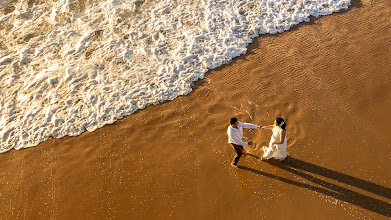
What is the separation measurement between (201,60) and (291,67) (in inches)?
98.8

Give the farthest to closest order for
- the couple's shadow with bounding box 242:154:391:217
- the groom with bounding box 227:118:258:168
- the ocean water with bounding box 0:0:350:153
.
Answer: the ocean water with bounding box 0:0:350:153, the groom with bounding box 227:118:258:168, the couple's shadow with bounding box 242:154:391:217

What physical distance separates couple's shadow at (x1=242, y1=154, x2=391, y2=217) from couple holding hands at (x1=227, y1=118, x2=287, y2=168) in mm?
254

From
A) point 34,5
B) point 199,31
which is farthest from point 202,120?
point 34,5

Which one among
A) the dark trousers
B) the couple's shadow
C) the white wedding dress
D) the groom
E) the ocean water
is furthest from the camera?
the ocean water

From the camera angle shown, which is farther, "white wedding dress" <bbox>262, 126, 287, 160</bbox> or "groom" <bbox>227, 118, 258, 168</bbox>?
"white wedding dress" <bbox>262, 126, 287, 160</bbox>

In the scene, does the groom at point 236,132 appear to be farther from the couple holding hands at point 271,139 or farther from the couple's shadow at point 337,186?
the couple's shadow at point 337,186

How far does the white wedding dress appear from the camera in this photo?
19.4 feet

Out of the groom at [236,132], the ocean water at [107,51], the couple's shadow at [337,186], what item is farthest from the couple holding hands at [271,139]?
the ocean water at [107,51]

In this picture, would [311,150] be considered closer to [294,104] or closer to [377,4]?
[294,104]

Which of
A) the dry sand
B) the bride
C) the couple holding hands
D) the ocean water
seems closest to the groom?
the couple holding hands

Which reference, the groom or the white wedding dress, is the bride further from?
the groom

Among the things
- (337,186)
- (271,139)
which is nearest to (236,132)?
(271,139)

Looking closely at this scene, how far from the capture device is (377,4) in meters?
10.1

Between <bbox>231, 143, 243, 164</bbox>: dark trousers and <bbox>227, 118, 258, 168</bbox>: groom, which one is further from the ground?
<bbox>227, 118, 258, 168</bbox>: groom
